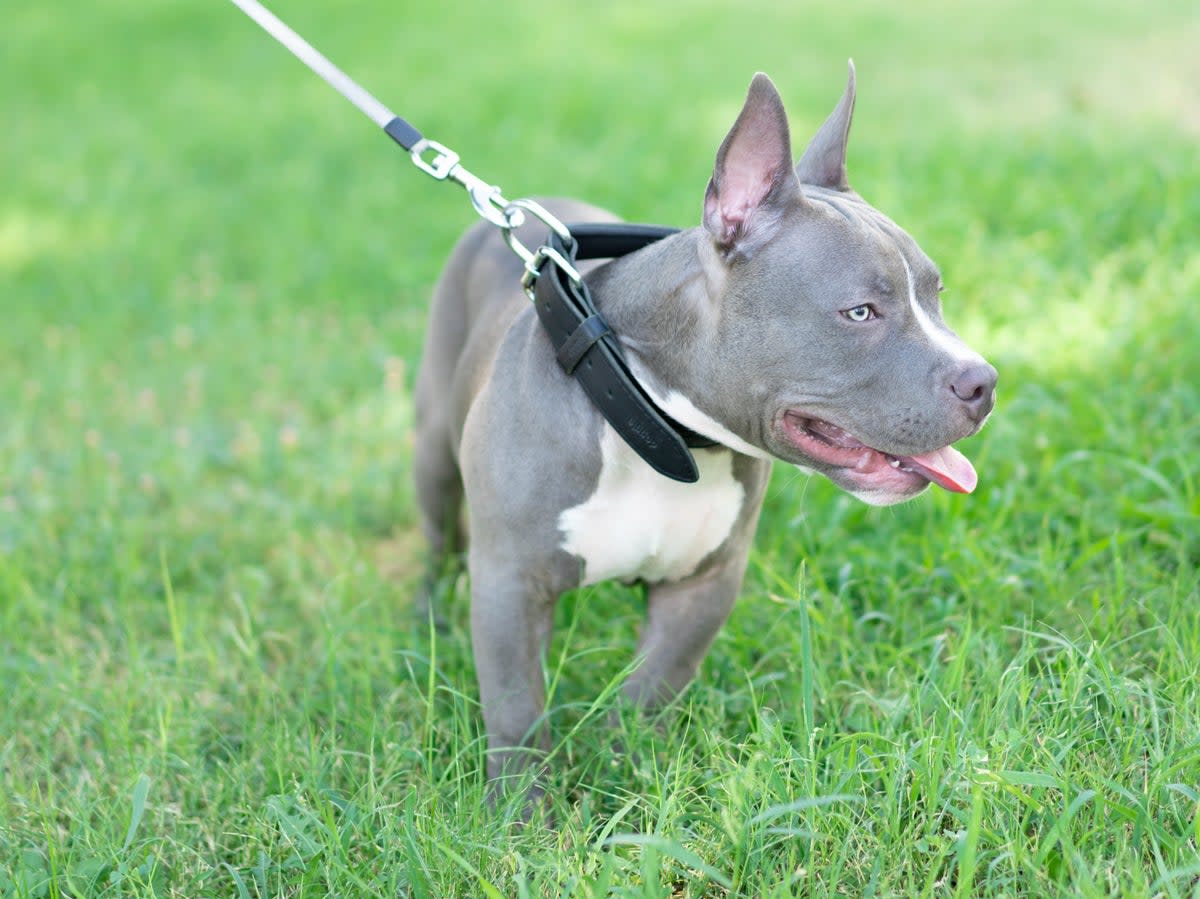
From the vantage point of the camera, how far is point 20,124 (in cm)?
998

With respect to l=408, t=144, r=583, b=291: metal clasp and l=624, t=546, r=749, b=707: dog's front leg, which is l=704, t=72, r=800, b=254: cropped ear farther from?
l=624, t=546, r=749, b=707: dog's front leg

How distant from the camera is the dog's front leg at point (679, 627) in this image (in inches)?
107

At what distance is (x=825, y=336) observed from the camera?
7.25ft

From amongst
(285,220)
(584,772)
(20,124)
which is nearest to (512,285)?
(584,772)

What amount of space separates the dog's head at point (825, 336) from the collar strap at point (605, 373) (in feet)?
0.40

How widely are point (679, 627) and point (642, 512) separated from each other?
1.16 feet

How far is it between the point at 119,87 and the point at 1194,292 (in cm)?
936

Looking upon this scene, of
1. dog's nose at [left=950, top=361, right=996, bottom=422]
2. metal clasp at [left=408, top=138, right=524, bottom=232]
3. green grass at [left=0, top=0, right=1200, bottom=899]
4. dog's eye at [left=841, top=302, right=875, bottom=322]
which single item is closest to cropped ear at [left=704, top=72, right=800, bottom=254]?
dog's eye at [left=841, top=302, right=875, bottom=322]

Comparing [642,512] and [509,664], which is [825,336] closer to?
[642,512]

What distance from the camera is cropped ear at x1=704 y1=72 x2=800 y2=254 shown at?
2193mm

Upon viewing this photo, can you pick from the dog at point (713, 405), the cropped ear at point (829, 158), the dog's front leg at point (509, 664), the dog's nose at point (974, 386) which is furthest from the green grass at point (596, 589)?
the cropped ear at point (829, 158)

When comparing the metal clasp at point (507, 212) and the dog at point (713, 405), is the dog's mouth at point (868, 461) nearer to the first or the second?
the dog at point (713, 405)

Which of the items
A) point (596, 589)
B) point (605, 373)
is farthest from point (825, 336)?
point (596, 589)

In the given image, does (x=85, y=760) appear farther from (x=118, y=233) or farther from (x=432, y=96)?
(x=432, y=96)
